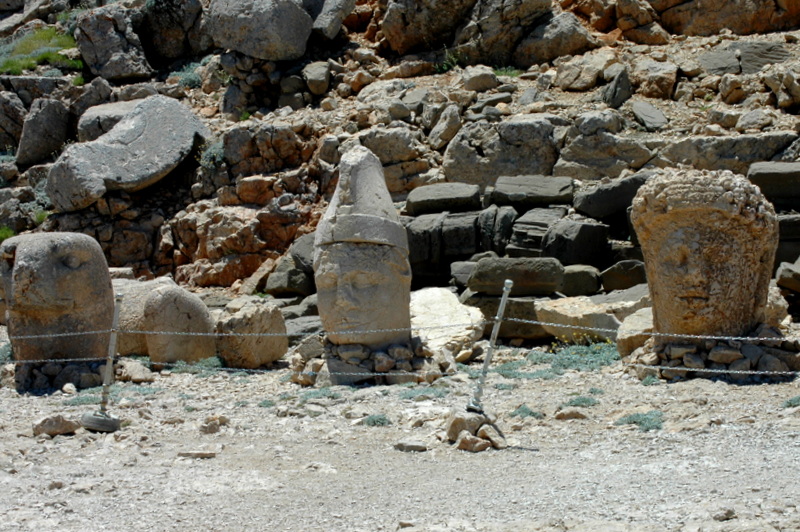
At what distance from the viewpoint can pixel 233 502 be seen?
16.0 feet

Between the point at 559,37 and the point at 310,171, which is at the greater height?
the point at 559,37

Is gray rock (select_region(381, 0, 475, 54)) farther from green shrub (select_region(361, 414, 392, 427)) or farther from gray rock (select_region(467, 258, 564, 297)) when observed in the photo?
green shrub (select_region(361, 414, 392, 427))

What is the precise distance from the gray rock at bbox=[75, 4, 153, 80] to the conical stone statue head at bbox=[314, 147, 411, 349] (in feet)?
53.8

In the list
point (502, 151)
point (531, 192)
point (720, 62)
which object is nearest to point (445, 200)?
point (531, 192)

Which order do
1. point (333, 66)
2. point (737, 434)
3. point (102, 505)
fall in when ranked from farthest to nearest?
1. point (333, 66)
2. point (737, 434)
3. point (102, 505)

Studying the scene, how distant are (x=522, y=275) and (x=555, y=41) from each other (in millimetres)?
9988

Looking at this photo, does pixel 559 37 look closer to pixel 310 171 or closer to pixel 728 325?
pixel 310 171

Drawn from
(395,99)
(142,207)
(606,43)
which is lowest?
(142,207)

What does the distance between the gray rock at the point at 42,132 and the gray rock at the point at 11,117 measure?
85 cm

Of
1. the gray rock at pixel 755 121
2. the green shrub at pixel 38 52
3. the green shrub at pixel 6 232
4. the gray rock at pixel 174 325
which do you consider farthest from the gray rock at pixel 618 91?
the green shrub at pixel 38 52

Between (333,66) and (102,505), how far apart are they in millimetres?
17650

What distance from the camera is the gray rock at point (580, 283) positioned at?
12281 mm

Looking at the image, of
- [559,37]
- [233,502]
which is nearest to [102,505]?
[233,502]

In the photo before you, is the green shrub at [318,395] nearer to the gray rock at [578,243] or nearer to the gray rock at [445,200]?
the gray rock at [578,243]
